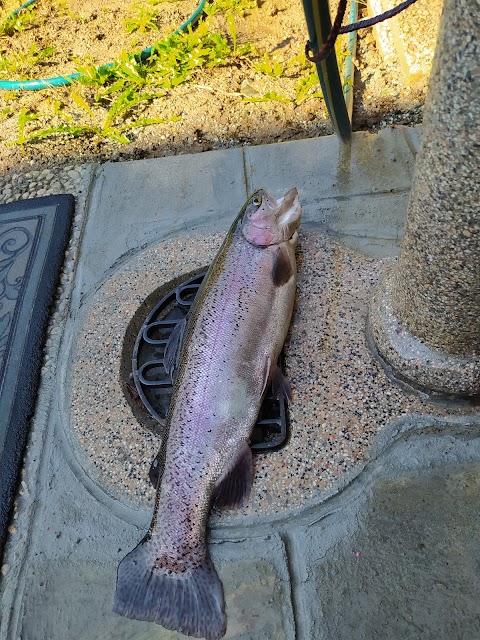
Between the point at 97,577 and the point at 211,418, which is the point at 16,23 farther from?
the point at 97,577

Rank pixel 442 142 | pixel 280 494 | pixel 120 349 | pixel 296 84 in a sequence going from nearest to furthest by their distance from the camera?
pixel 442 142, pixel 280 494, pixel 120 349, pixel 296 84

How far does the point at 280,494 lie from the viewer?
2.14m

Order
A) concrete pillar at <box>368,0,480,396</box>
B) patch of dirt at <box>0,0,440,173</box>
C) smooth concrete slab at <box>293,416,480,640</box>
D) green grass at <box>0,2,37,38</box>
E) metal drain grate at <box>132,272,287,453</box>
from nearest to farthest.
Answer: concrete pillar at <box>368,0,480,396</box> → smooth concrete slab at <box>293,416,480,640</box> → metal drain grate at <box>132,272,287,453</box> → patch of dirt at <box>0,0,440,173</box> → green grass at <box>0,2,37,38</box>

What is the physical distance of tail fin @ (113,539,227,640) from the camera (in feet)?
6.18

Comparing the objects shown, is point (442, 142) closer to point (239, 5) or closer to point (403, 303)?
point (403, 303)

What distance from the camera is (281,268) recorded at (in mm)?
2512

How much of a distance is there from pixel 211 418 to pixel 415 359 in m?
0.90

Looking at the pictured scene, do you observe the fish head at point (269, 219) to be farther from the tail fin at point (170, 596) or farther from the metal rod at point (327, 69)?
the tail fin at point (170, 596)

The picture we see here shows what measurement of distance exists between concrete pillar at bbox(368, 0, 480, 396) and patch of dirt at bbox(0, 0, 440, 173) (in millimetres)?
1951

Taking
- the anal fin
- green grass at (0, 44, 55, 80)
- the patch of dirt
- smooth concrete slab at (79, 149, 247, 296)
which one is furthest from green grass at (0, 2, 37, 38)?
the anal fin

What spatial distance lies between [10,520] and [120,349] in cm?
92

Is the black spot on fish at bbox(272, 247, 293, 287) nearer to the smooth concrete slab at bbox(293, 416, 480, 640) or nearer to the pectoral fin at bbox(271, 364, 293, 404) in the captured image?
the pectoral fin at bbox(271, 364, 293, 404)

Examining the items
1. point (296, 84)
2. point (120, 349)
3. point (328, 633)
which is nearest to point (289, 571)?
point (328, 633)

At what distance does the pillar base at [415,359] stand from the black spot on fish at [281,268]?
17.2 inches
